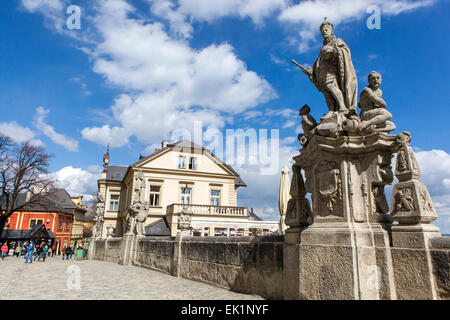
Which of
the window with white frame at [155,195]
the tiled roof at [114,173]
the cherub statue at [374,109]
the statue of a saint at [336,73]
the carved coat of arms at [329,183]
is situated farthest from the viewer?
the tiled roof at [114,173]

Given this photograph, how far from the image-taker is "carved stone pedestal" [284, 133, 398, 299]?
3.86 meters

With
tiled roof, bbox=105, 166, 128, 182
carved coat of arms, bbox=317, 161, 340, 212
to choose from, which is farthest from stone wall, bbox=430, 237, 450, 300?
tiled roof, bbox=105, 166, 128, 182

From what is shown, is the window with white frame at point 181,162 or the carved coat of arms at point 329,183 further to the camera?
the window with white frame at point 181,162

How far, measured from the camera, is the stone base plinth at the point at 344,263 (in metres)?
3.83

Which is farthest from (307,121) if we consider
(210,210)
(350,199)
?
(210,210)

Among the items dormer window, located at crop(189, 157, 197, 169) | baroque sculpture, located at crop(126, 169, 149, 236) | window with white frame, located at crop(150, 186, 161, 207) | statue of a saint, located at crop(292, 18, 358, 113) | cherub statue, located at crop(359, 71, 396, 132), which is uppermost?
dormer window, located at crop(189, 157, 197, 169)

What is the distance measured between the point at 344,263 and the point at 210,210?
82.6ft

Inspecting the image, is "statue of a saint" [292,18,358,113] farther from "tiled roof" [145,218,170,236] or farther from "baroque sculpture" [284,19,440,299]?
"tiled roof" [145,218,170,236]

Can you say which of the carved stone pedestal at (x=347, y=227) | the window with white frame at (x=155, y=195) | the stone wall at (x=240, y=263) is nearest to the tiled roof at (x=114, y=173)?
the window with white frame at (x=155, y=195)

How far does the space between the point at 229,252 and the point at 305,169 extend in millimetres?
2716

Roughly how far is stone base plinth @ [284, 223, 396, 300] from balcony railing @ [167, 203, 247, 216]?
24140 mm

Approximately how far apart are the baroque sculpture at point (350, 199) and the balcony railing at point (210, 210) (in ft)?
78.2

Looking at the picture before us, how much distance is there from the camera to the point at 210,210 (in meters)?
28.8

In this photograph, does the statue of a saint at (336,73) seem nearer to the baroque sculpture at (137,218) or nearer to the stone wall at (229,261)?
the stone wall at (229,261)
